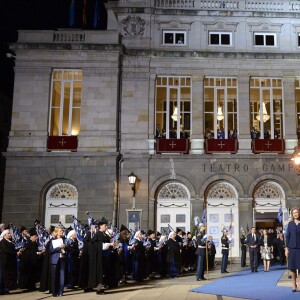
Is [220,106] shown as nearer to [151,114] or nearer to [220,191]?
[151,114]

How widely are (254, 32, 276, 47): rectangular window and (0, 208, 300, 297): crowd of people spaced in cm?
1278

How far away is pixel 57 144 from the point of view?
27.2 m

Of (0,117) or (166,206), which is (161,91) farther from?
(0,117)

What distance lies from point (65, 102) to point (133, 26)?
19.3ft

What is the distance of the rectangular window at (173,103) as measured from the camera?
28109 millimetres

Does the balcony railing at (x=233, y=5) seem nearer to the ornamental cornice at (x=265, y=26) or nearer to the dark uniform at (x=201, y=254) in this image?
the ornamental cornice at (x=265, y=26)

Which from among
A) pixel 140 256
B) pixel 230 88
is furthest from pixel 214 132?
pixel 140 256

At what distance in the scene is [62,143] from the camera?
27.2 m

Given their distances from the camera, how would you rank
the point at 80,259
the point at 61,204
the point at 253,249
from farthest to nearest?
the point at 61,204
the point at 253,249
the point at 80,259

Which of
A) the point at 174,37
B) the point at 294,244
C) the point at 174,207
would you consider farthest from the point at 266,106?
the point at 294,244

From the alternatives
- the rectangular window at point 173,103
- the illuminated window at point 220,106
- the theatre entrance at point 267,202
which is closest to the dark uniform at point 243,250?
the theatre entrance at point 267,202

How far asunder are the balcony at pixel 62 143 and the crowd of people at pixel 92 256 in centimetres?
Answer: 867

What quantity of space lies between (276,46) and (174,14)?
6.21m

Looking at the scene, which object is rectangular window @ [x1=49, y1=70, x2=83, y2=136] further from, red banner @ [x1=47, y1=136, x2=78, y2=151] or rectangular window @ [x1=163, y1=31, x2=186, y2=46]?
rectangular window @ [x1=163, y1=31, x2=186, y2=46]
